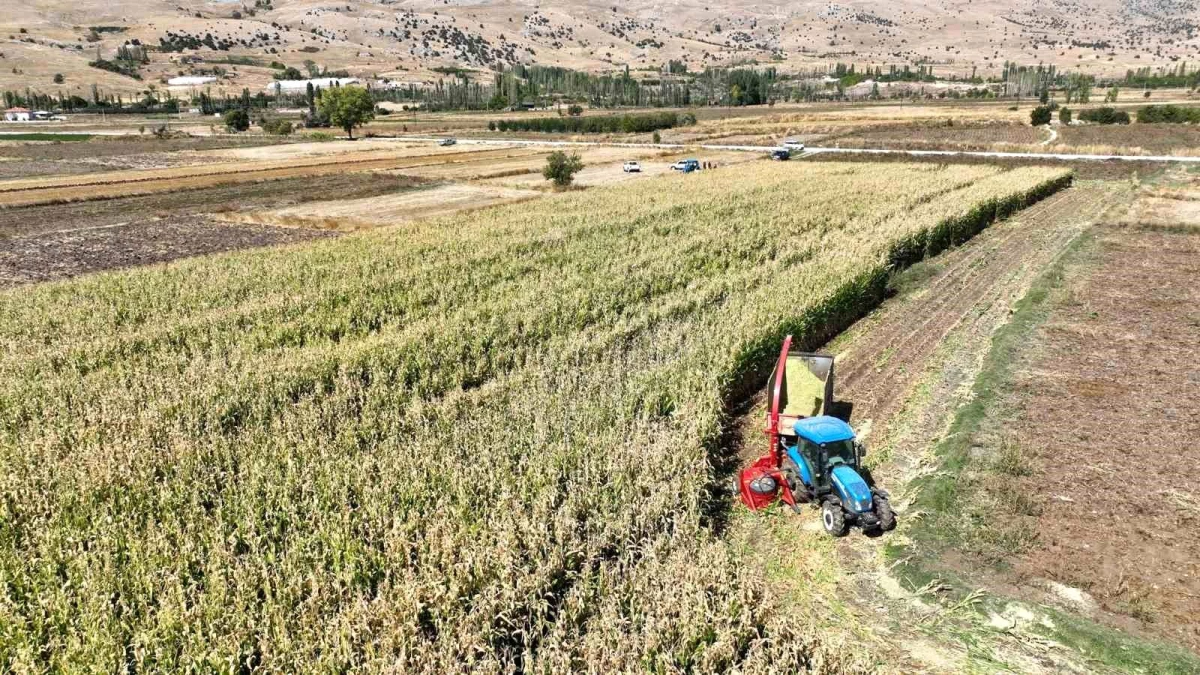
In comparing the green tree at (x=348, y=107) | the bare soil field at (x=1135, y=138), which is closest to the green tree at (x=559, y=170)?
the bare soil field at (x=1135, y=138)

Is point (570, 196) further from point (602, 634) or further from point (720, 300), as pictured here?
point (602, 634)

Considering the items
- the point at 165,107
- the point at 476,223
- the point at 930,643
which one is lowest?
the point at 930,643

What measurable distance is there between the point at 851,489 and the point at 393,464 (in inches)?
264

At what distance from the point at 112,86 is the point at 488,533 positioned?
244692mm

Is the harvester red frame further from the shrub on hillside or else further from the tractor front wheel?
the shrub on hillside

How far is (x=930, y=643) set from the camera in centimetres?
820

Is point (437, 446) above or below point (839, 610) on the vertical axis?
above

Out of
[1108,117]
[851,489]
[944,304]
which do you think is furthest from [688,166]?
[1108,117]

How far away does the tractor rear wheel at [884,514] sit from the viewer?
382 inches

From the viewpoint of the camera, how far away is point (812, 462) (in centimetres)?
1031

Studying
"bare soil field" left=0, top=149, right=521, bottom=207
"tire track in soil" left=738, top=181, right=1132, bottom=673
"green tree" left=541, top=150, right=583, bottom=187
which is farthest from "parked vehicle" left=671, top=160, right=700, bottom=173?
"tire track in soil" left=738, top=181, right=1132, bottom=673

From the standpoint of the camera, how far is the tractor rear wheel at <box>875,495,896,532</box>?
971cm

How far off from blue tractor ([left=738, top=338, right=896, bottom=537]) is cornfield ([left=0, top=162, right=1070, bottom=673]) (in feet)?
3.40

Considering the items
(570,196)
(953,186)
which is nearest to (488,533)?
(570,196)
